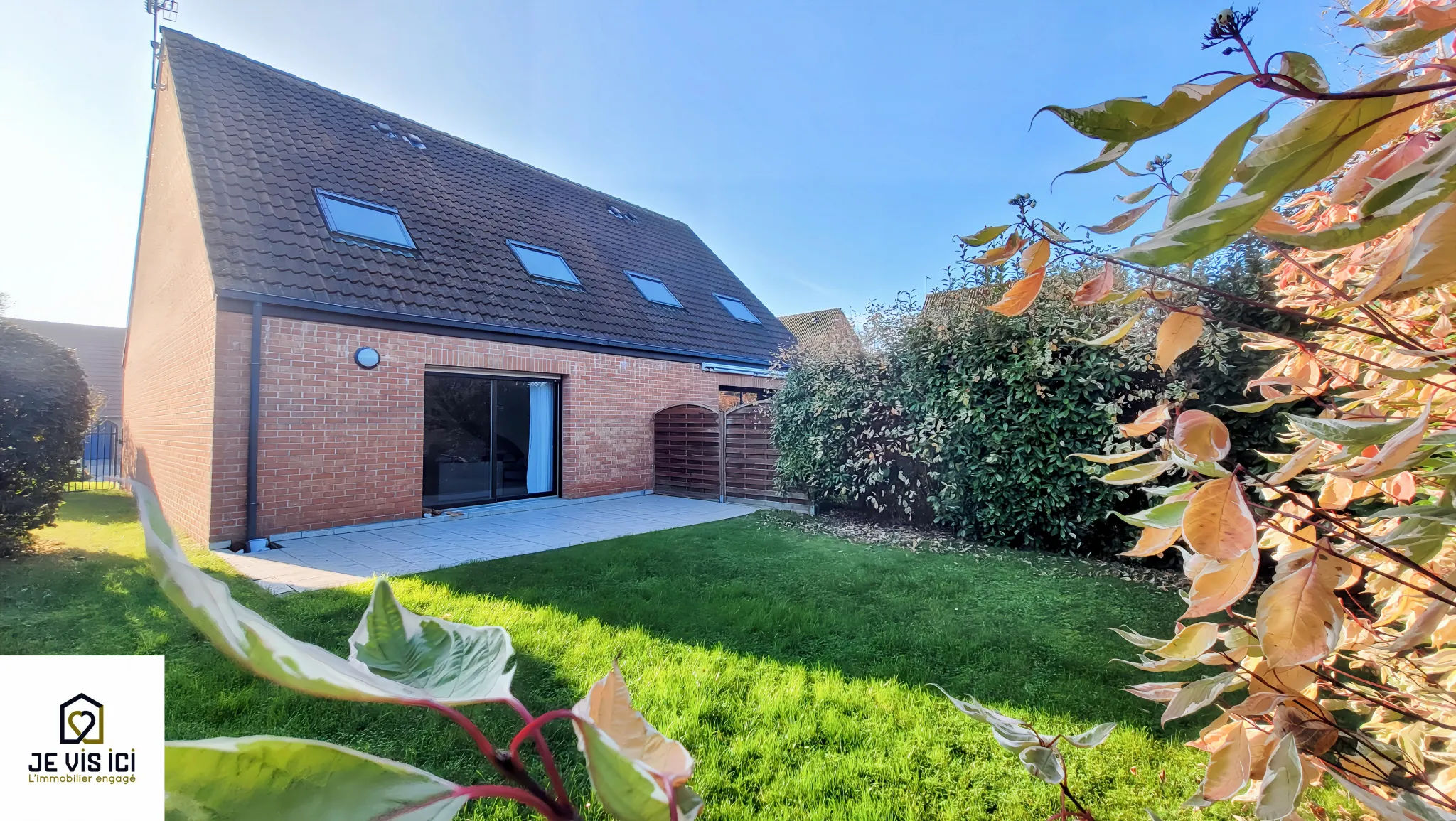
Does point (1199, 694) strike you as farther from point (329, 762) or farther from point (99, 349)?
point (99, 349)

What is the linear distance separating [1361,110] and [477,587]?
501 cm

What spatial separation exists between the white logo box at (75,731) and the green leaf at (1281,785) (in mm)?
1024

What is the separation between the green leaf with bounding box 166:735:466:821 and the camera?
1.01ft

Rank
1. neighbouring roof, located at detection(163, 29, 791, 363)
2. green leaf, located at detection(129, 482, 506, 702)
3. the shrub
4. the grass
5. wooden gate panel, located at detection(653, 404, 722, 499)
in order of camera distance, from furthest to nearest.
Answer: wooden gate panel, located at detection(653, 404, 722, 499), neighbouring roof, located at detection(163, 29, 791, 363), the shrub, the grass, green leaf, located at detection(129, 482, 506, 702)

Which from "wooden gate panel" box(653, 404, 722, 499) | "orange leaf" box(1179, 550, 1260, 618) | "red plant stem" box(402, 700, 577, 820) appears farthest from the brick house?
"orange leaf" box(1179, 550, 1260, 618)

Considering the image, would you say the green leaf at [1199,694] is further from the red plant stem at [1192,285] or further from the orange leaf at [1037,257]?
the orange leaf at [1037,257]

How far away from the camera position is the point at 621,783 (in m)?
0.33

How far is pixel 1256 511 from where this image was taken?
920 millimetres

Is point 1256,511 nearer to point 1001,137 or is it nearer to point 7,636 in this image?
point 1001,137

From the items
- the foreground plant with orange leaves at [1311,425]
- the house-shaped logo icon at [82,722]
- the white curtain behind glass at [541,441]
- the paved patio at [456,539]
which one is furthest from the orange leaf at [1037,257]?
the white curtain behind glass at [541,441]

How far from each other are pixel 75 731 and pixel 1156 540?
1244 millimetres

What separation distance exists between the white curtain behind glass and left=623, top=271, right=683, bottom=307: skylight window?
3.34 meters

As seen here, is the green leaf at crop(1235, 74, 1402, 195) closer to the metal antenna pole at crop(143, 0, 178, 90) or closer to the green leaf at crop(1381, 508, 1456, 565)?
the green leaf at crop(1381, 508, 1456, 565)

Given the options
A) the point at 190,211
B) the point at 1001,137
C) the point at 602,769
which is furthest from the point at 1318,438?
the point at 190,211
